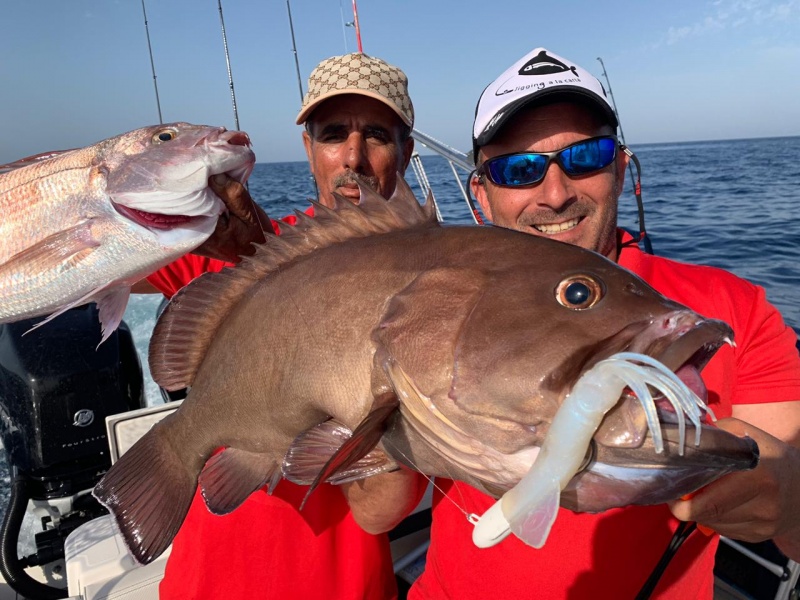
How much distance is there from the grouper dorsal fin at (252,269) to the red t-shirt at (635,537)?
3.30 feet

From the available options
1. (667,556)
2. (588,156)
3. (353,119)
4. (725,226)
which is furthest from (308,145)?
(725,226)

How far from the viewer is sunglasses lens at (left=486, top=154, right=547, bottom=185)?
7.89 ft

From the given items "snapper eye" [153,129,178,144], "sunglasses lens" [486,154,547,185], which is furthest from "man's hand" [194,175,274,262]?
"sunglasses lens" [486,154,547,185]

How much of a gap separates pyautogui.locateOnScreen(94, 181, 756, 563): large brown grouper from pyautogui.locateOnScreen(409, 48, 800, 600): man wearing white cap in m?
0.61

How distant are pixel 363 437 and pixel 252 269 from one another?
2.39 ft

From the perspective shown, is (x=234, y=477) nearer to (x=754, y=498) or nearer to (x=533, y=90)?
(x=754, y=498)

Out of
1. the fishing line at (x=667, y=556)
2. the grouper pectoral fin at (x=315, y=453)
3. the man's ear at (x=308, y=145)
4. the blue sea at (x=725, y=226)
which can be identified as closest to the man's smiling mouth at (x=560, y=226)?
the fishing line at (x=667, y=556)

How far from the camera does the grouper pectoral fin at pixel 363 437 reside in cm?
119

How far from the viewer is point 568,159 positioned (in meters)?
2.38

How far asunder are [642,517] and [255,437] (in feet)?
4.63

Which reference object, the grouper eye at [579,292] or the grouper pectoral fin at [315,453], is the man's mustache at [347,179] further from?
the grouper eye at [579,292]

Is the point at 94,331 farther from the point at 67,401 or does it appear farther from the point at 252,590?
the point at 252,590

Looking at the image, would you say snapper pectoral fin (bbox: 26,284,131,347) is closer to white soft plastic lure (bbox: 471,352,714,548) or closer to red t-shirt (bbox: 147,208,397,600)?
red t-shirt (bbox: 147,208,397,600)

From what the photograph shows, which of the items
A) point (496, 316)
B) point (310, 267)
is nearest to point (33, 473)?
point (310, 267)
